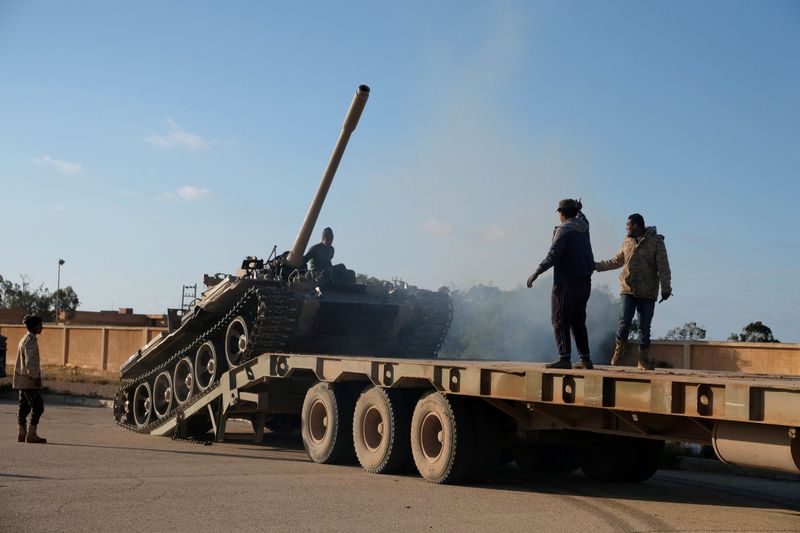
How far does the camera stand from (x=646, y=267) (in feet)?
35.4

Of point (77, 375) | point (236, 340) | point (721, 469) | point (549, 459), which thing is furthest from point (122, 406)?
point (77, 375)

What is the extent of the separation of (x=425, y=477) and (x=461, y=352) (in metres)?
17.3

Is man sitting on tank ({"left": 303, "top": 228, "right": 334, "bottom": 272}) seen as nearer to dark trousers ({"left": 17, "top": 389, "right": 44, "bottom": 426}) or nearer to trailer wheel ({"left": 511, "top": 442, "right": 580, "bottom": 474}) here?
dark trousers ({"left": 17, "top": 389, "right": 44, "bottom": 426})

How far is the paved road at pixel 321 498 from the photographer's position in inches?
324

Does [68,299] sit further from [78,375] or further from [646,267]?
[646,267]

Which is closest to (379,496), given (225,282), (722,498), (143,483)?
(143,483)

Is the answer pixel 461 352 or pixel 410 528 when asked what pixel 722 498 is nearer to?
pixel 410 528

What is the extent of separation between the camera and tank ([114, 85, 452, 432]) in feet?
50.3

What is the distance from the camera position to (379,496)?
9.71 meters

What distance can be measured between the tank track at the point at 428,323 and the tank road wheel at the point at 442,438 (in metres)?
5.63

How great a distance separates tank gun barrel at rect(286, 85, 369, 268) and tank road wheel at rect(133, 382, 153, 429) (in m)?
3.72

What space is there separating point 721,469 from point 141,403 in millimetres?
10050

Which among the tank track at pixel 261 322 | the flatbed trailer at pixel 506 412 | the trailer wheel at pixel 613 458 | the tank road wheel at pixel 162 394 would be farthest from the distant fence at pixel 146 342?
the flatbed trailer at pixel 506 412

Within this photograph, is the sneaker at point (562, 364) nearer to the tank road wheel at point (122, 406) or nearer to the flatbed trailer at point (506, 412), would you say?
the flatbed trailer at point (506, 412)
